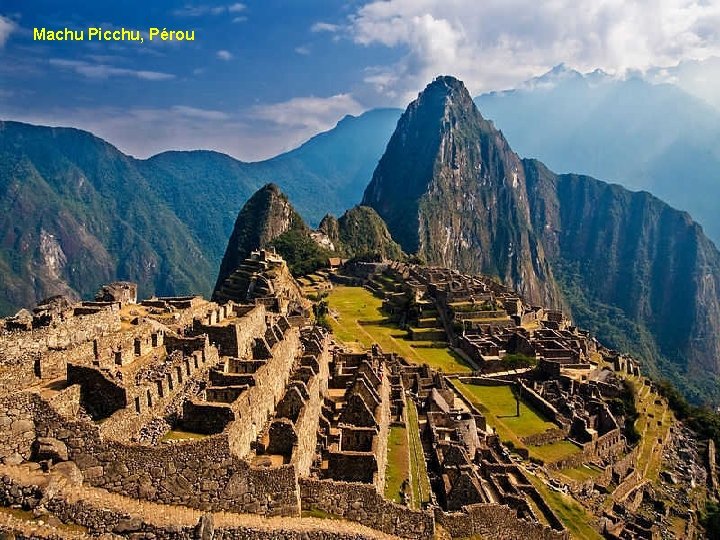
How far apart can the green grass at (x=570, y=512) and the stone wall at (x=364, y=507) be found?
12.5 meters

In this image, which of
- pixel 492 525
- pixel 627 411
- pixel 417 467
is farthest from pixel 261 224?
pixel 492 525

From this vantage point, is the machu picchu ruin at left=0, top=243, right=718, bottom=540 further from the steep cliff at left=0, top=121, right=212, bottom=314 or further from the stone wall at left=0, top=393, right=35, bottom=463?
the steep cliff at left=0, top=121, right=212, bottom=314

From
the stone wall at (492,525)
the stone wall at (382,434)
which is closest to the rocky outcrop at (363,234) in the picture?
the stone wall at (382,434)

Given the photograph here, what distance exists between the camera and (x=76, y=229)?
137 metres

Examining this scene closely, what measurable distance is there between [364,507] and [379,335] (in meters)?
41.5

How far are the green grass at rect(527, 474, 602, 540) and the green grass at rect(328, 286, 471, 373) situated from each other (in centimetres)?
1821

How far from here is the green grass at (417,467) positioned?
64.5ft

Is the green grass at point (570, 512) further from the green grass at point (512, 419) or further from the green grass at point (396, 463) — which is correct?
the green grass at point (396, 463)

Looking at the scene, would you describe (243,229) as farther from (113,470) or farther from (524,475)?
(113,470)

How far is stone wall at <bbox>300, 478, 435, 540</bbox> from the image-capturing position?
14570 millimetres

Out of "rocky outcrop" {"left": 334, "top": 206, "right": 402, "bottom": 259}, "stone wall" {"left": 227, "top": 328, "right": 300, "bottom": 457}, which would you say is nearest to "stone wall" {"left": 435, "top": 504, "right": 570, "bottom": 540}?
"stone wall" {"left": 227, "top": 328, "right": 300, "bottom": 457}

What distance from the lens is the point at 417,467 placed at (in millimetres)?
21922

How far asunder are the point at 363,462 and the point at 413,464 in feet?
17.8

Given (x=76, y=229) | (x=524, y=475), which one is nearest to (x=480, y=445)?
(x=524, y=475)
